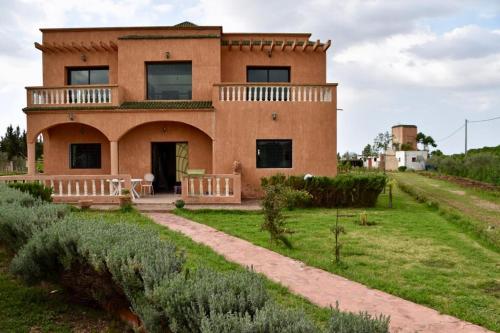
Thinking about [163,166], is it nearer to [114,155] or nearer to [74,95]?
[114,155]

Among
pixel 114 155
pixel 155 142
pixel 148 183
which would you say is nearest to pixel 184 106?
pixel 155 142

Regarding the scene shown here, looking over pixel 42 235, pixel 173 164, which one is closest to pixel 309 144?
pixel 173 164

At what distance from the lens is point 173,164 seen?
60.0ft

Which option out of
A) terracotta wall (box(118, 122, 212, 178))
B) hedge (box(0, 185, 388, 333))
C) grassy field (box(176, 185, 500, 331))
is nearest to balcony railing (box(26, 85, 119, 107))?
terracotta wall (box(118, 122, 212, 178))

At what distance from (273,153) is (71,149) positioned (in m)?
8.89

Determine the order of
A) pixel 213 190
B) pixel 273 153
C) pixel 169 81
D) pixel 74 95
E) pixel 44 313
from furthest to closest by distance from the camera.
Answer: pixel 169 81 → pixel 74 95 → pixel 273 153 → pixel 213 190 → pixel 44 313

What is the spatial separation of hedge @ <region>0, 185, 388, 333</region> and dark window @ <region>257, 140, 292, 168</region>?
1055 cm

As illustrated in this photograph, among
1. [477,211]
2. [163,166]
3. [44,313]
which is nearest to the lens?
[44,313]

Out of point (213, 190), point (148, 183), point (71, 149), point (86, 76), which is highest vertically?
point (86, 76)

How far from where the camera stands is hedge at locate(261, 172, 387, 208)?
14414mm

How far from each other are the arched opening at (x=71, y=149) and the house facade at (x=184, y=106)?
4 centimetres

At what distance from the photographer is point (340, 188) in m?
14.6

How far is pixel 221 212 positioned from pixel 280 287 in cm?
756

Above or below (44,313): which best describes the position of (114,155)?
above
